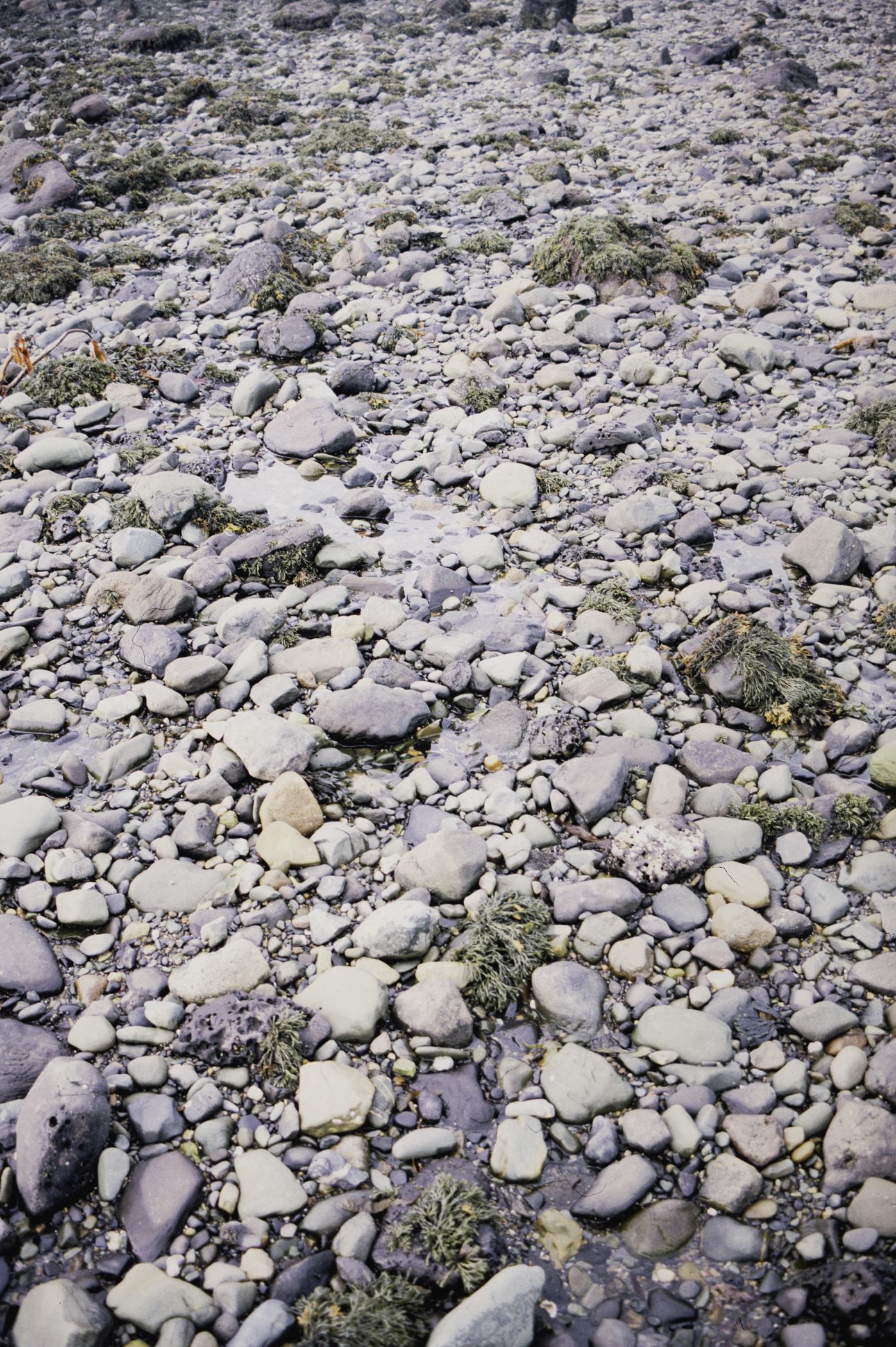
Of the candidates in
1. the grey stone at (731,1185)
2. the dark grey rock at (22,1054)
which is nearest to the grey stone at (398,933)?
the dark grey rock at (22,1054)

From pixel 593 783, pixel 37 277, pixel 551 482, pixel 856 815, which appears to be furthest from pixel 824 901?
pixel 37 277

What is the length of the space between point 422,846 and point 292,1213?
5.96 feet

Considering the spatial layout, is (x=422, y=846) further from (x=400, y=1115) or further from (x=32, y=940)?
(x=32, y=940)

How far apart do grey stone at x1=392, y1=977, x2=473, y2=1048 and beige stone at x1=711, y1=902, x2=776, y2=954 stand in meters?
1.34

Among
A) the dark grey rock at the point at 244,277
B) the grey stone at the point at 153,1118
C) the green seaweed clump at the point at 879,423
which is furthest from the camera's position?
the dark grey rock at the point at 244,277

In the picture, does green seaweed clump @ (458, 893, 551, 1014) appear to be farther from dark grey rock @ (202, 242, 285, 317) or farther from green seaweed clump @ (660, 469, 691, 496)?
dark grey rock @ (202, 242, 285, 317)

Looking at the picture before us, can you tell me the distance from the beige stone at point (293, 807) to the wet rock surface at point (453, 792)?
0.06 meters

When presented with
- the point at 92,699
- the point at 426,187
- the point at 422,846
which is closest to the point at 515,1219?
the point at 422,846

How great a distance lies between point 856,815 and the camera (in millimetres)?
4672

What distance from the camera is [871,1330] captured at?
2852 mm

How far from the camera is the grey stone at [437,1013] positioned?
12.7 ft

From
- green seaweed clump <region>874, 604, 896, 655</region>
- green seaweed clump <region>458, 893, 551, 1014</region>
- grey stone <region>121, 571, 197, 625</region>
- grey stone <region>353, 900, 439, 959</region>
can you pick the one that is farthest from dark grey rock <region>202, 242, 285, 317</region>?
green seaweed clump <region>458, 893, 551, 1014</region>

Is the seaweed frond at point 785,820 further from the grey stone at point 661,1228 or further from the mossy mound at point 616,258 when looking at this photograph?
the mossy mound at point 616,258

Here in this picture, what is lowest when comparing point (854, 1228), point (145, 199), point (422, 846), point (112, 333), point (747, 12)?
point (854, 1228)
